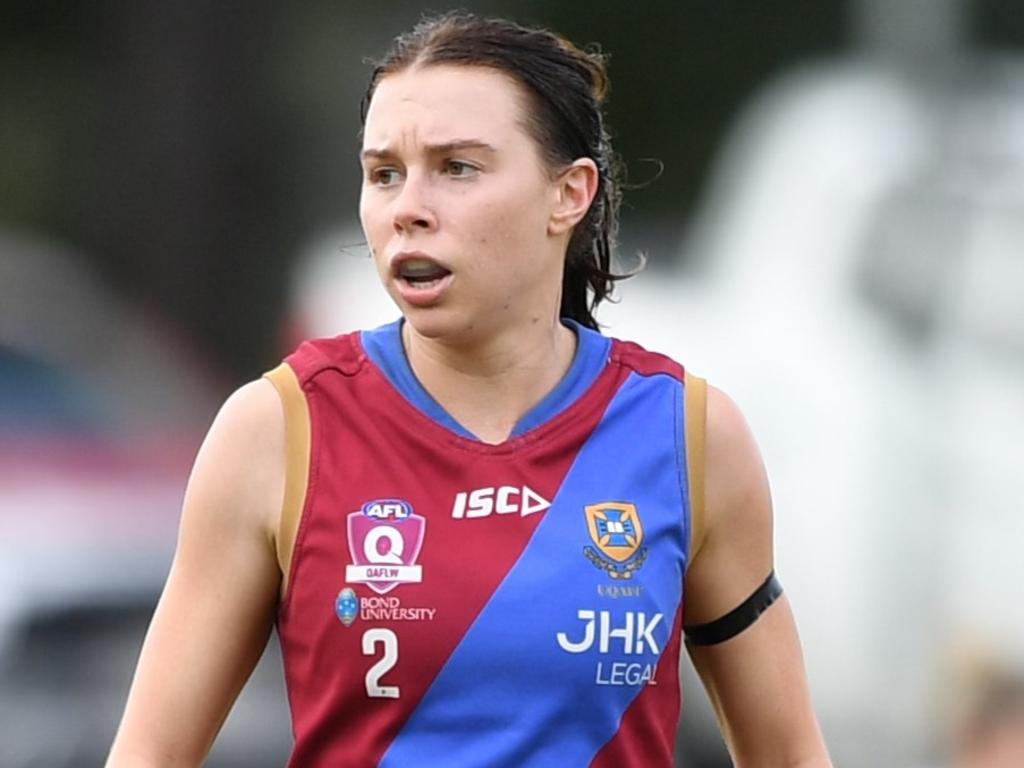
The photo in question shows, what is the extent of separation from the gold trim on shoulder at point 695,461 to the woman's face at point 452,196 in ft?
1.04

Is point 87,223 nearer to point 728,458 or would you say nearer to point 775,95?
point 775,95

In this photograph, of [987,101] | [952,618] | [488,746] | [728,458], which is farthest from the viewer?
[987,101]

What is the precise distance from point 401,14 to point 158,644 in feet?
48.9

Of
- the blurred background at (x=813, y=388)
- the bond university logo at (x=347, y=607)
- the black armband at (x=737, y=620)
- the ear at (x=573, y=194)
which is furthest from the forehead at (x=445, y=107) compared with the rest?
the blurred background at (x=813, y=388)

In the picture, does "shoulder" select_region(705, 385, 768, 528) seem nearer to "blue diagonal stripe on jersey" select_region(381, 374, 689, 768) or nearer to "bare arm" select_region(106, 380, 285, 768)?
"blue diagonal stripe on jersey" select_region(381, 374, 689, 768)

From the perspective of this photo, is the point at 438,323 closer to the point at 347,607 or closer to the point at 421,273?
the point at 421,273

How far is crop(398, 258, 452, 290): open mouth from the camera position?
388cm

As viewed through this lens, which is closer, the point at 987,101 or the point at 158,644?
the point at 158,644

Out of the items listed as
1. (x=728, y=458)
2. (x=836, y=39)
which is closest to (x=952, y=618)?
(x=728, y=458)

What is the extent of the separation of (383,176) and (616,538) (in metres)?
0.62

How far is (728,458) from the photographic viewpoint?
4062 millimetres

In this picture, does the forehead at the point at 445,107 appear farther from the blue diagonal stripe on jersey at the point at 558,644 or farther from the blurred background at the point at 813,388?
the blurred background at the point at 813,388

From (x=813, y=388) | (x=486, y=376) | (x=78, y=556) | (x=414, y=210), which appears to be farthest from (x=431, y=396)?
(x=813, y=388)

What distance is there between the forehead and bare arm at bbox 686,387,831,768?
1.78ft
